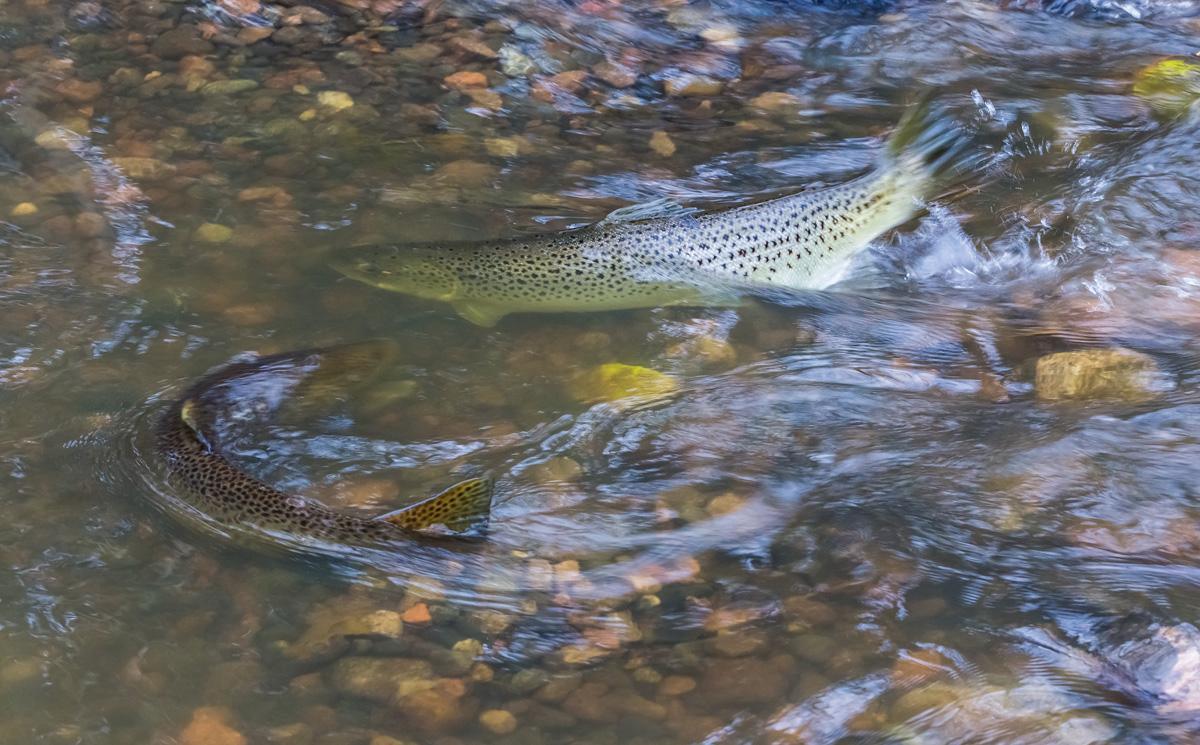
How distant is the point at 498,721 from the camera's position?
2670 mm

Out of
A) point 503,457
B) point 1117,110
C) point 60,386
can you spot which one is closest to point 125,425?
point 60,386

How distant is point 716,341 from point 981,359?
40.2 inches

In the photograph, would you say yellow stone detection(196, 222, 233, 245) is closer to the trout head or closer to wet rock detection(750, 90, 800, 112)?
the trout head

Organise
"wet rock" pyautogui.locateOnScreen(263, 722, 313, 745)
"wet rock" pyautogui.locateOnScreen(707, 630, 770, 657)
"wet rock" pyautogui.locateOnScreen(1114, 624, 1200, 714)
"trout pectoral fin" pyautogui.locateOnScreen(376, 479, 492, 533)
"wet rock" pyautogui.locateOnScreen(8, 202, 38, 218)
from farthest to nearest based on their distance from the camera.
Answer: "wet rock" pyautogui.locateOnScreen(8, 202, 38, 218), "trout pectoral fin" pyautogui.locateOnScreen(376, 479, 492, 533), "wet rock" pyautogui.locateOnScreen(707, 630, 770, 657), "wet rock" pyautogui.locateOnScreen(263, 722, 313, 745), "wet rock" pyautogui.locateOnScreen(1114, 624, 1200, 714)

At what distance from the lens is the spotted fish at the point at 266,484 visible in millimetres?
3088

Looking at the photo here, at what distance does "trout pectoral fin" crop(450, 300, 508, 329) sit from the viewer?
14.5 feet

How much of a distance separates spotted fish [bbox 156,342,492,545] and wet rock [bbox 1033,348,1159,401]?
2107 millimetres

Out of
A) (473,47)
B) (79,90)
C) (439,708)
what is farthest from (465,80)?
(439,708)

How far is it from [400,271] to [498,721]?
7.75 ft

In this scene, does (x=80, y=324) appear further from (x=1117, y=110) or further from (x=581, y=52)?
(x=1117, y=110)

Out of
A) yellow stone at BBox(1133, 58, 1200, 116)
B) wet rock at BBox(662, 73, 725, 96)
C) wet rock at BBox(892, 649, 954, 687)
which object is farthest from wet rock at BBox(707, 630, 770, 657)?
yellow stone at BBox(1133, 58, 1200, 116)

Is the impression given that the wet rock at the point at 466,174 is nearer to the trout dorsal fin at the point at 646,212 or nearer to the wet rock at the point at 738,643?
the trout dorsal fin at the point at 646,212

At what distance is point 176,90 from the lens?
19.2 feet

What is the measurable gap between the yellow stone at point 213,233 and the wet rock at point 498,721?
9.14 ft
